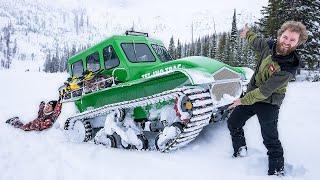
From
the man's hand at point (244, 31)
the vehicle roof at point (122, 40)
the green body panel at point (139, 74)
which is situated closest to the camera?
the man's hand at point (244, 31)

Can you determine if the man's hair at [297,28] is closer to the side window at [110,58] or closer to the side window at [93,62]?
the side window at [110,58]

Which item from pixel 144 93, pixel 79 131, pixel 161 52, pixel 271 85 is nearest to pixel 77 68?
pixel 79 131

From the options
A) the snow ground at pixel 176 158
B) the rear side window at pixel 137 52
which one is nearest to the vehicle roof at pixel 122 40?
the rear side window at pixel 137 52

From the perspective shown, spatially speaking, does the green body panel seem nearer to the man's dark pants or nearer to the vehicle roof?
the vehicle roof

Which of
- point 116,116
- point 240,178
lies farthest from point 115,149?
point 240,178

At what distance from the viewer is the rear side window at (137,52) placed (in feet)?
34.4

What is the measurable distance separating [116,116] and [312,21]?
23736 millimetres

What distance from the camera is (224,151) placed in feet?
25.7

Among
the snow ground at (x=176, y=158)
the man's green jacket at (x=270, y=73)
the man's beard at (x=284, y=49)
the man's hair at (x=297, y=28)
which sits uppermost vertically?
the man's hair at (x=297, y=28)

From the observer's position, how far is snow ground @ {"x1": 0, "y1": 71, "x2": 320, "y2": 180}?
21.2 feet

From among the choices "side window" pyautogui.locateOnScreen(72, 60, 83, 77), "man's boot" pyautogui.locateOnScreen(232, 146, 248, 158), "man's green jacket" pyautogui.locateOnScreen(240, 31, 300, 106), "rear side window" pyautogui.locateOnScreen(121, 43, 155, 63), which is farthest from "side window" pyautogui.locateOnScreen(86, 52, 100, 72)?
"man's green jacket" pyautogui.locateOnScreen(240, 31, 300, 106)

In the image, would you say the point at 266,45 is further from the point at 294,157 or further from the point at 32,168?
the point at 32,168

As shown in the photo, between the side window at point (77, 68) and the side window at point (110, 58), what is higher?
the side window at point (110, 58)

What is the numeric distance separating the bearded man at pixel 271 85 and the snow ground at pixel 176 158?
0.50 metres
